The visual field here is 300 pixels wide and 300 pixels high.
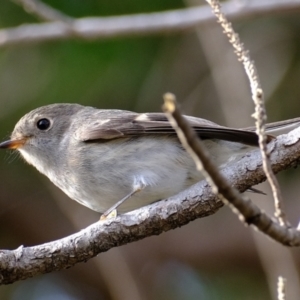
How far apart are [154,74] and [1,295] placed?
8.68 feet

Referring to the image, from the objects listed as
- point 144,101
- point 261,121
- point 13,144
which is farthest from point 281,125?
point 144,101

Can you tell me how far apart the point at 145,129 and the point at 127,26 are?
146 centimetres

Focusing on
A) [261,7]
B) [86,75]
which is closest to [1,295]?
[86,75]

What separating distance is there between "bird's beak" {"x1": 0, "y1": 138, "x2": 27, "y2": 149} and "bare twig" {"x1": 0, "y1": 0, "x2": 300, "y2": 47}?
99 centimetres

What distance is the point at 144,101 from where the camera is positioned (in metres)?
6.50

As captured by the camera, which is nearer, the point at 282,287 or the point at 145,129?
the point at 282,287

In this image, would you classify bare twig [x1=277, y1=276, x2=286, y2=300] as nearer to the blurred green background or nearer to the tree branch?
the tree branch

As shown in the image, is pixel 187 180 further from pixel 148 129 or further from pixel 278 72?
pixel 278 72

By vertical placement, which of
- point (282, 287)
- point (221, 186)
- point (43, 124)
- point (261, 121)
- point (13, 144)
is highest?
point (43, 124)

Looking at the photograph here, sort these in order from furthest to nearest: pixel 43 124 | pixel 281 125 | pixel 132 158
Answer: pixel 43 124, pixel 132 158, pixel 281 125

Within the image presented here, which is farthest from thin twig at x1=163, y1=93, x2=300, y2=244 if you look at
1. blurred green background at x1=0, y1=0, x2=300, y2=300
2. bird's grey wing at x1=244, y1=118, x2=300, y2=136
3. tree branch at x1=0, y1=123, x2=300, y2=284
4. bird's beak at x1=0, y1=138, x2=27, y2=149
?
blurred green background at x1=0, y1=0, x2=300, y2=300

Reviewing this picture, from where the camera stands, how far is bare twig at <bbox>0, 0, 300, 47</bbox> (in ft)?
17.2

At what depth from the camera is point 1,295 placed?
661cm

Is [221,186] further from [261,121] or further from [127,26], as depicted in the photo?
[127,26]
